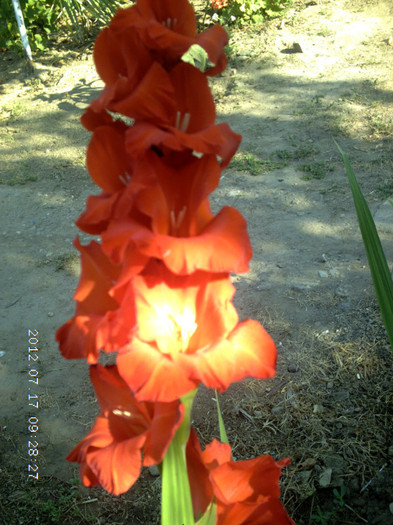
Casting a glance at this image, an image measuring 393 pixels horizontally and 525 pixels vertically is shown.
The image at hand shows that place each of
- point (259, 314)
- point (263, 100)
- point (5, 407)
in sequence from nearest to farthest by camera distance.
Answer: point (5, 407) < point (259, 314) < point (263, 100)

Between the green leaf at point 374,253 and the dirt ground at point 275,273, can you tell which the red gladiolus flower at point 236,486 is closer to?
the green leaf at point 374,253

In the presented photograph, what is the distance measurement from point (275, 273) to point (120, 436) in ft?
7.07

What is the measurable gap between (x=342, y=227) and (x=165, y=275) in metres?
2.66

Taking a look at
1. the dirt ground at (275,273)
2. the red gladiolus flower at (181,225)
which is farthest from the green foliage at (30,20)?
the red gladiolus flower at (181,225)

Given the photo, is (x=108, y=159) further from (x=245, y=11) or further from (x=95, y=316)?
(x=245, y=11)

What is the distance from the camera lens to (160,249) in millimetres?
777

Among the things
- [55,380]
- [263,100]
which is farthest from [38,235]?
[263,100]

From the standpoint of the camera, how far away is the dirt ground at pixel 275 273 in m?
2.00

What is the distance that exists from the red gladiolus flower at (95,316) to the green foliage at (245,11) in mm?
5854

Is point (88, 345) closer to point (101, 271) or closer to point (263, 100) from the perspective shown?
point (101, 271)

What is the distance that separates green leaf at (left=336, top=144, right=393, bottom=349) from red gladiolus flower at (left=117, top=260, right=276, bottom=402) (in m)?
0.53

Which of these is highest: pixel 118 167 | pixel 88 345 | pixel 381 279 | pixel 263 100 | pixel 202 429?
pixel 118 167

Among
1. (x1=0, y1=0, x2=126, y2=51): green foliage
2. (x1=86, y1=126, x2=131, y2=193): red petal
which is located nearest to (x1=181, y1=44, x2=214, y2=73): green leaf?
(x1=86, y1=126, x2=131, y2=193): red petal

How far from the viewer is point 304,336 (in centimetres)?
258
